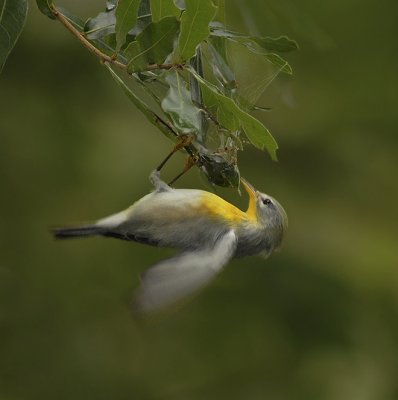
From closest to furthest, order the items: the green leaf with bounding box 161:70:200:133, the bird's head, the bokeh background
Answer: the green leaf with bounding box 161:70:200:133
the bird's head
the bokeh background

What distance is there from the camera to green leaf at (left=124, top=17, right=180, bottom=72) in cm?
207

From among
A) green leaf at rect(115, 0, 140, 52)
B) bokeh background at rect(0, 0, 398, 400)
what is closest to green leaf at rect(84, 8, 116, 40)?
green leaf at rect(115, 0, 140, 52)

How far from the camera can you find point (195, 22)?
2033 mm

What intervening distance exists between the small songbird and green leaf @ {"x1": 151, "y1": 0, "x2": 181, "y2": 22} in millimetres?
644

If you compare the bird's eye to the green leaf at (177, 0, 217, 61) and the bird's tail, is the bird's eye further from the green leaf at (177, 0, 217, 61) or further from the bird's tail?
the green leaf at (177, 0, 217, 61)

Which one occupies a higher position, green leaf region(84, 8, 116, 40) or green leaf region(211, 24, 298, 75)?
green leaf region(84, 8, 116, 40)

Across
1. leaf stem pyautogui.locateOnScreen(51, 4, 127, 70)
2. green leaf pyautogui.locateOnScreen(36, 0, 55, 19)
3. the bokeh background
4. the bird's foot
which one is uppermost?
green leaf pyautogui.locateOnScreen(36, 0, 55, 19)

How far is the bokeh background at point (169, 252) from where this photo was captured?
245 inches

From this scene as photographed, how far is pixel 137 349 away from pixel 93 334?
458 mm

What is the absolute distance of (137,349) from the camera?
22.2 ft

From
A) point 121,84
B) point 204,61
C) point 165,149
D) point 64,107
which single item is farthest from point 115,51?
point 165,149

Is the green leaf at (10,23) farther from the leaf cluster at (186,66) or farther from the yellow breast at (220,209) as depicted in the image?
the yellow breast at (220,209)

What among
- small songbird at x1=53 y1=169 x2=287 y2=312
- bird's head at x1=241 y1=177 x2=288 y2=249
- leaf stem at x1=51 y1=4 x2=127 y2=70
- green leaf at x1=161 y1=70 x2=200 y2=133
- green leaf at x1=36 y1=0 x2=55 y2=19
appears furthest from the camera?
bird's head at x1=241 y1=177 x2=288 y2=249

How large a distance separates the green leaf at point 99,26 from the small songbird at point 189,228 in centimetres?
56
